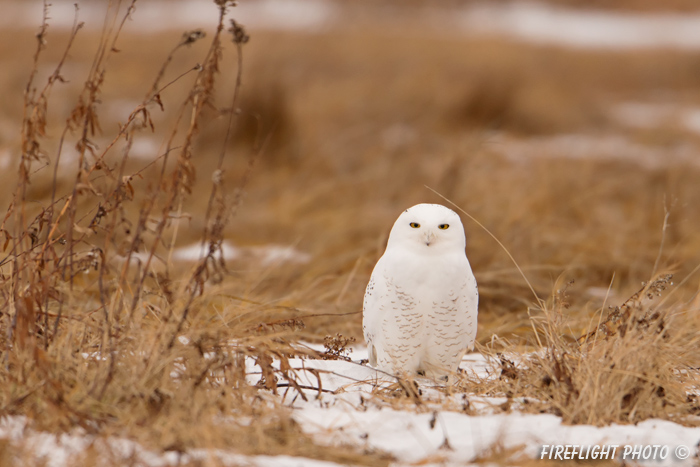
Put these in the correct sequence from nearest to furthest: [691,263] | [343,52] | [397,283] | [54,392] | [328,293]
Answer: [54,392]
[397,283]
[328,293]
[691,263]
[343,52]

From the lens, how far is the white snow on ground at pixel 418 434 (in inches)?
68.7

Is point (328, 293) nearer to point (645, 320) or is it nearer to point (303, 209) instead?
point (645, 320)

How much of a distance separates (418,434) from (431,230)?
690mm

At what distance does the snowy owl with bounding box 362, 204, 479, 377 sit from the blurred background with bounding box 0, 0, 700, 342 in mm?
218

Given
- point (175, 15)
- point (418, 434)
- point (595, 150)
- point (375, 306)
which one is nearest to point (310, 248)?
point (375, 306)

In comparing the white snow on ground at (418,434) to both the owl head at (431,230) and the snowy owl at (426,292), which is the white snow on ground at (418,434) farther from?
the owl head at (431,230)

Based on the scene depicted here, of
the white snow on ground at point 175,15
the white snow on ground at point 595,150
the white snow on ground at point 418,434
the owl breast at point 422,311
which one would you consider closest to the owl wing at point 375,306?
the owl breast at point 422,311

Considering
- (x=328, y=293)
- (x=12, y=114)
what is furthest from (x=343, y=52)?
(x=328, y=293)

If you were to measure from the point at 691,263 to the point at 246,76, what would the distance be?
4800 millimetres

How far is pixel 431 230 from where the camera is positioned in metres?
2.39

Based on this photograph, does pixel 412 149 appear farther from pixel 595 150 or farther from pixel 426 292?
pixel 426 292

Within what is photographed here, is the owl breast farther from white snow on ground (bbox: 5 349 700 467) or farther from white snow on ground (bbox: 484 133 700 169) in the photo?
white snow on ground (bbox: 484 133 700 169)

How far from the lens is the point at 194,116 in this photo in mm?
1976

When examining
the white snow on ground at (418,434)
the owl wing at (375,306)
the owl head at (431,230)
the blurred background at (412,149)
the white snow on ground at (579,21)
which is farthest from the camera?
the white snow on ground at (579,21)
